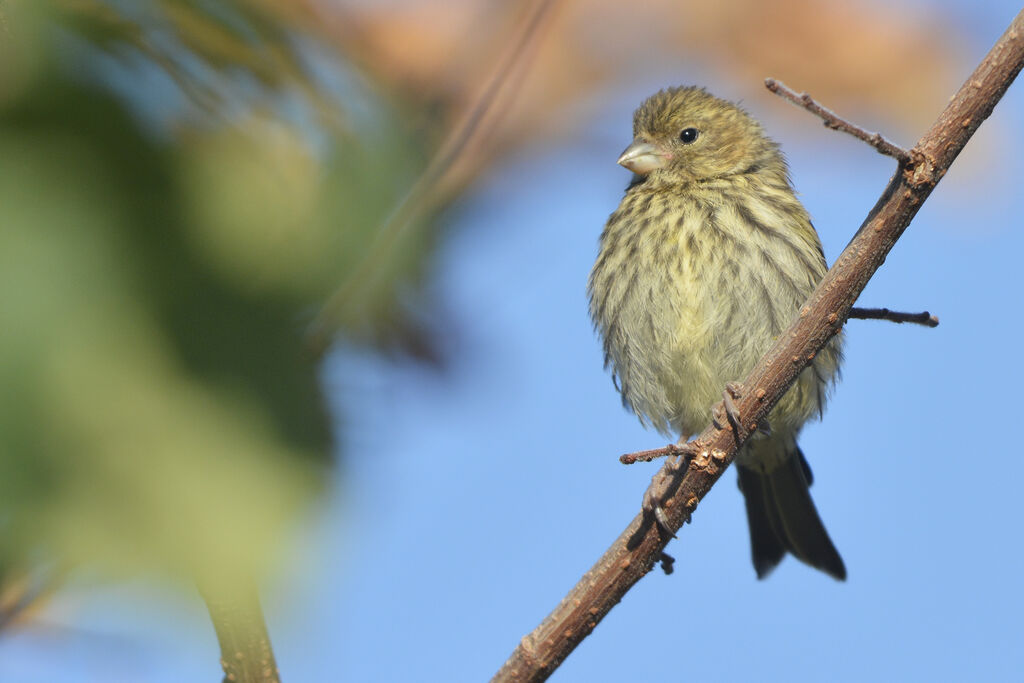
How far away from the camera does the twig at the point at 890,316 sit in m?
2.32

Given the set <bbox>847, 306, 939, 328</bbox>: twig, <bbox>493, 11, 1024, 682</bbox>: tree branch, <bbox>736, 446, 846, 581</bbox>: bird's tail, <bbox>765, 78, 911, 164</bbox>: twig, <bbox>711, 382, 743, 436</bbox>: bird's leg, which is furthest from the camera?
<bbox>736, 446, 846, 581</bbox>: bird's tail

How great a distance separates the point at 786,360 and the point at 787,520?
256 cm

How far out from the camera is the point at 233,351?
108 cm

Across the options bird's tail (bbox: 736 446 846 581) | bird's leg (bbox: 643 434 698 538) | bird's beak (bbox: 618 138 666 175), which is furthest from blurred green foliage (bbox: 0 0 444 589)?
bird's tail (bbox: 736 446 846 581)

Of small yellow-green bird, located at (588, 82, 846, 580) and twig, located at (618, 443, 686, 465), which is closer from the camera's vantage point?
twig, located at (618, 443, 686, 465)

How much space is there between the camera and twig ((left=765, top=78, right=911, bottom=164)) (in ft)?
6.39

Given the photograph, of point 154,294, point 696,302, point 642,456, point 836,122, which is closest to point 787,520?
point 696,302

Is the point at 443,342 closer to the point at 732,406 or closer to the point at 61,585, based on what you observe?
the point at 61,585

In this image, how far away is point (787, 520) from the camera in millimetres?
4820

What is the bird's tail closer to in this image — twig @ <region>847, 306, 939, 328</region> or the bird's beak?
the bird's beak

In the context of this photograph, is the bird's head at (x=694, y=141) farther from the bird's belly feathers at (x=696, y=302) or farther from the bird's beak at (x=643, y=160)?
the bird's belly feathers at (x=696, y=302)

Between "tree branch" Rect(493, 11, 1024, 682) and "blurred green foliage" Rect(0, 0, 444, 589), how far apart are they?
131cm

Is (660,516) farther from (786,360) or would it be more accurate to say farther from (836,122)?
(836,122)

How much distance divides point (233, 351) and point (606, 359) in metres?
3.48
